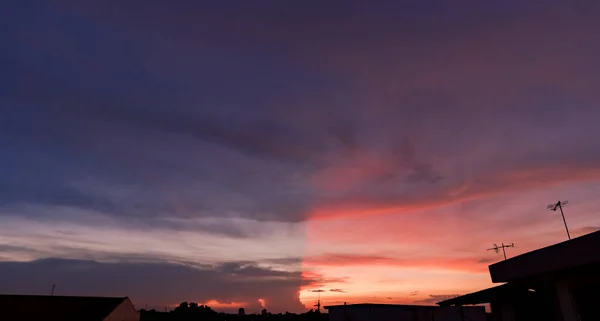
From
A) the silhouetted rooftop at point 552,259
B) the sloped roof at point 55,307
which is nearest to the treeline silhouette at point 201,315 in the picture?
the sloped roof at point 55,307

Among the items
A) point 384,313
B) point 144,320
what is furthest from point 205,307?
point 384,313

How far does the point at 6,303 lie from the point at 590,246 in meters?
78.0

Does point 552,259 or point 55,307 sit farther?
point 55,307

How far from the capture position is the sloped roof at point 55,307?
59750mm

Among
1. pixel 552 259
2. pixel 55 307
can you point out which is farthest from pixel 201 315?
pixel 552 259

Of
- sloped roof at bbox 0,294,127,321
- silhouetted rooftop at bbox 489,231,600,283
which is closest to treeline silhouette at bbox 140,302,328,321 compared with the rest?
sloped roof at bbox 0,294,127,321

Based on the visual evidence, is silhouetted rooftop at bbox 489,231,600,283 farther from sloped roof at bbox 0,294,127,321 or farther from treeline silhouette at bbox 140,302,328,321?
treeline silhouette at bbox 140,302,328,321

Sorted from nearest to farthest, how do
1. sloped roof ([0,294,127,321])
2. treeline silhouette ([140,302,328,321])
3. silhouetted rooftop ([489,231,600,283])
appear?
silhouetted rooftop ([489,231,600,283]), sloped roof ([0,294,127,321]), treeline silhouette ([140,302,328,321])

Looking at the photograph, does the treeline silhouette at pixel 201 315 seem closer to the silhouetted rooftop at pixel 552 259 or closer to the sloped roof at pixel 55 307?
the sloped roof at pixel 55 307

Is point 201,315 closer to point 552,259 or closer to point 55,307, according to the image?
point 55,307

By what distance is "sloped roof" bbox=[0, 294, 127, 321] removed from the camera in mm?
59750

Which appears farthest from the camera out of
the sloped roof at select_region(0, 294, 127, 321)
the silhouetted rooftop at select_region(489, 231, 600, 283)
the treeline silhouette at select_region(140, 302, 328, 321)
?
the treeline silhouette at select_region(140, 302, 328, 321)

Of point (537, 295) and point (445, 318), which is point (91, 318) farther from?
point (537, 295)

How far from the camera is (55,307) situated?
62.2 meters
